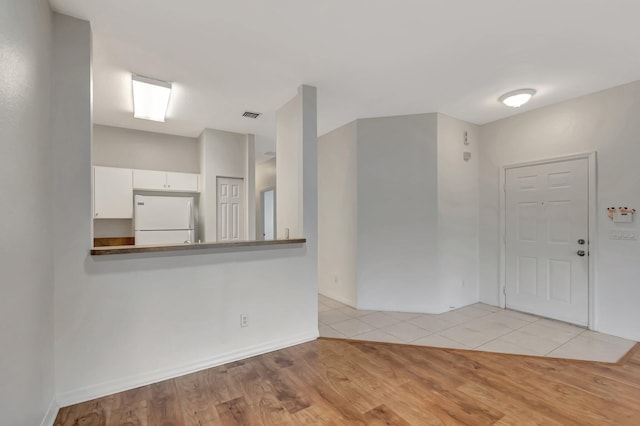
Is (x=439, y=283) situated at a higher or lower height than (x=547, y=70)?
lower

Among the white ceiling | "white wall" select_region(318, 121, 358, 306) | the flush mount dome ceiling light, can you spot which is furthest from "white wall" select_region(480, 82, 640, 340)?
"white wall" select_region(318, 121, 358, 306)

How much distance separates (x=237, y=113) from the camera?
3781 millimetres

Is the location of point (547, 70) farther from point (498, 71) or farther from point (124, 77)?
point (124, 77)

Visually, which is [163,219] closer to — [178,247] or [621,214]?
[178,247]

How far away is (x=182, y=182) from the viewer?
177 inches

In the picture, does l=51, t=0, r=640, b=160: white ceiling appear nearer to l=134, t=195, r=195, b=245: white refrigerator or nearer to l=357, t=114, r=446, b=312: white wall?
l=357, t=114, r=446, b=312: white wall

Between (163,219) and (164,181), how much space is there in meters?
0.59

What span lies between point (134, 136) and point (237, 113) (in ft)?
5.99

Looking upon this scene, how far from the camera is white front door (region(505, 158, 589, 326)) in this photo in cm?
328

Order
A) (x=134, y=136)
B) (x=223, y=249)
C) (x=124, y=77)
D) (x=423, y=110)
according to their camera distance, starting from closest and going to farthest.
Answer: (x=223, y=249), (x=124, y=77), (x=423, y=110), (x=134, y=136)

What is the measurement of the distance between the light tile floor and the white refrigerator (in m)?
2.40

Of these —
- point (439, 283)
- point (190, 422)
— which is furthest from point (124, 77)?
point (439, 283)

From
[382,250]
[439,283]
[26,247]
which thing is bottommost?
[439,283]

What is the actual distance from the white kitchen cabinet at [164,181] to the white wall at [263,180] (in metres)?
2.51
